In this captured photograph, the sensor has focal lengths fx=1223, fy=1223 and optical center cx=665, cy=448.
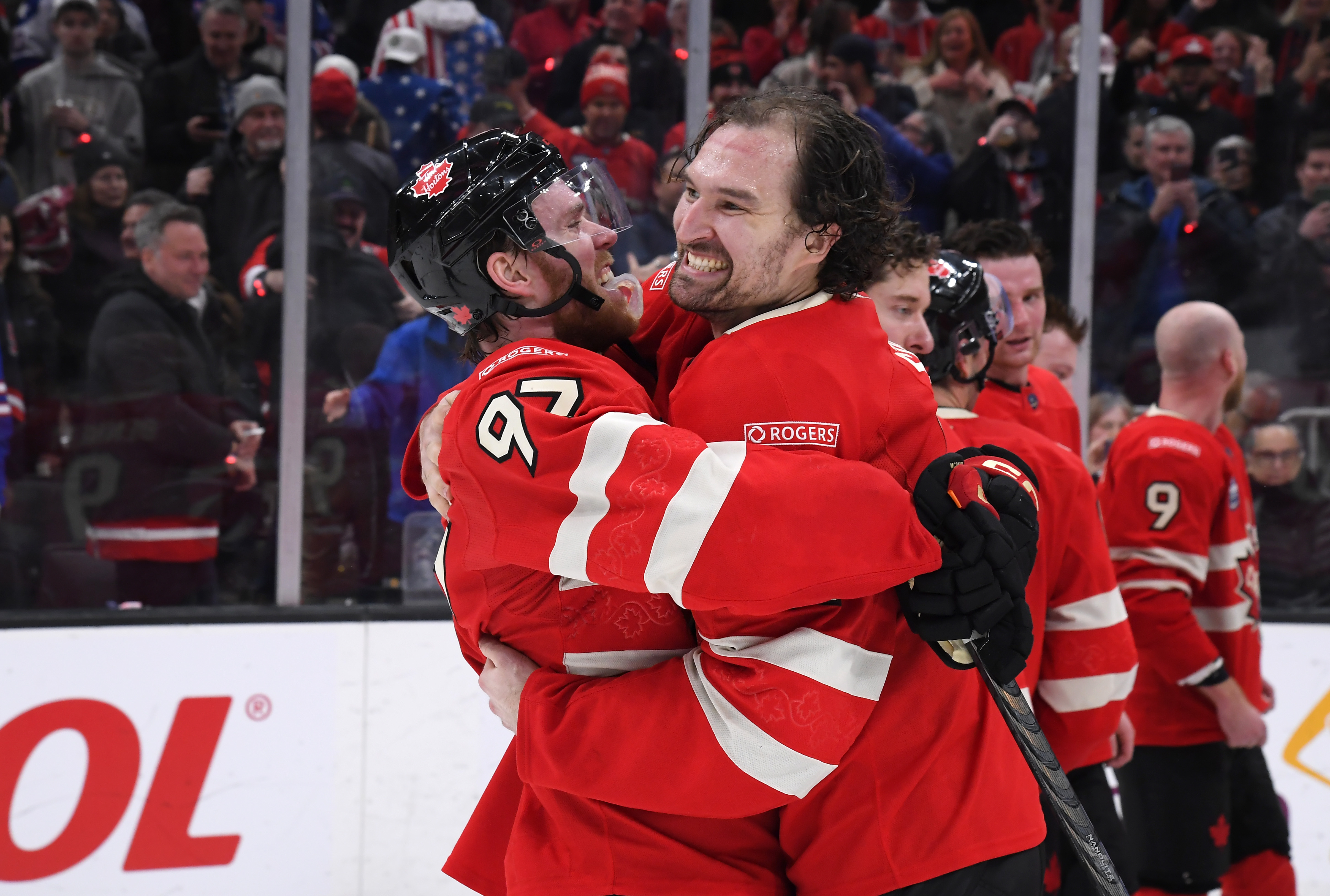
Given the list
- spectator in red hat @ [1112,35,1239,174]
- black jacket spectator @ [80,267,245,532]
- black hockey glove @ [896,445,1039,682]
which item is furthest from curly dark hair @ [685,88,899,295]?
spectator in red hat @ [1112,35,1239,174]

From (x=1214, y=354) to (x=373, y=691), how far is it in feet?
7.97

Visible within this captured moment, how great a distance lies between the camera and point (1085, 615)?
86.2 inches

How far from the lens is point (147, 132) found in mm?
3807

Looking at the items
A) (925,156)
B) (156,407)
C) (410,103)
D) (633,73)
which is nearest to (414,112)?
(410,103)

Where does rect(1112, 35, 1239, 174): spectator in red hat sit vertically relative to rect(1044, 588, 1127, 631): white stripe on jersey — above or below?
above

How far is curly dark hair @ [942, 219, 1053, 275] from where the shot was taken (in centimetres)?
303

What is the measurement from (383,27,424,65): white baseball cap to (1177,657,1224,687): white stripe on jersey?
296 cm

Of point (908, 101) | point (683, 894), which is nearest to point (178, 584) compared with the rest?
point (683, 894)

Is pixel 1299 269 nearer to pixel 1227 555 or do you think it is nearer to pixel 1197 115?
pixel 1197 115

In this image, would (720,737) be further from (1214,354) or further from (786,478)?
(1214,354)

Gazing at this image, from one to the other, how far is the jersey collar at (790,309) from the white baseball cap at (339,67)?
9.60 feet

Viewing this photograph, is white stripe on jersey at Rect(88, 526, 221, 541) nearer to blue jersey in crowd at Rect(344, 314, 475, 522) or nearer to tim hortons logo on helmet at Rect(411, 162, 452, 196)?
blue jersey in crowd at Rect(344, 314, 475, 522)

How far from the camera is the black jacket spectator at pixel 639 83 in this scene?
4133 millimetres

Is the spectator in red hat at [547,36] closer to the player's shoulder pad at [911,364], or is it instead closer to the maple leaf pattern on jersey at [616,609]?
the player's shoulder pad at [911,364]
